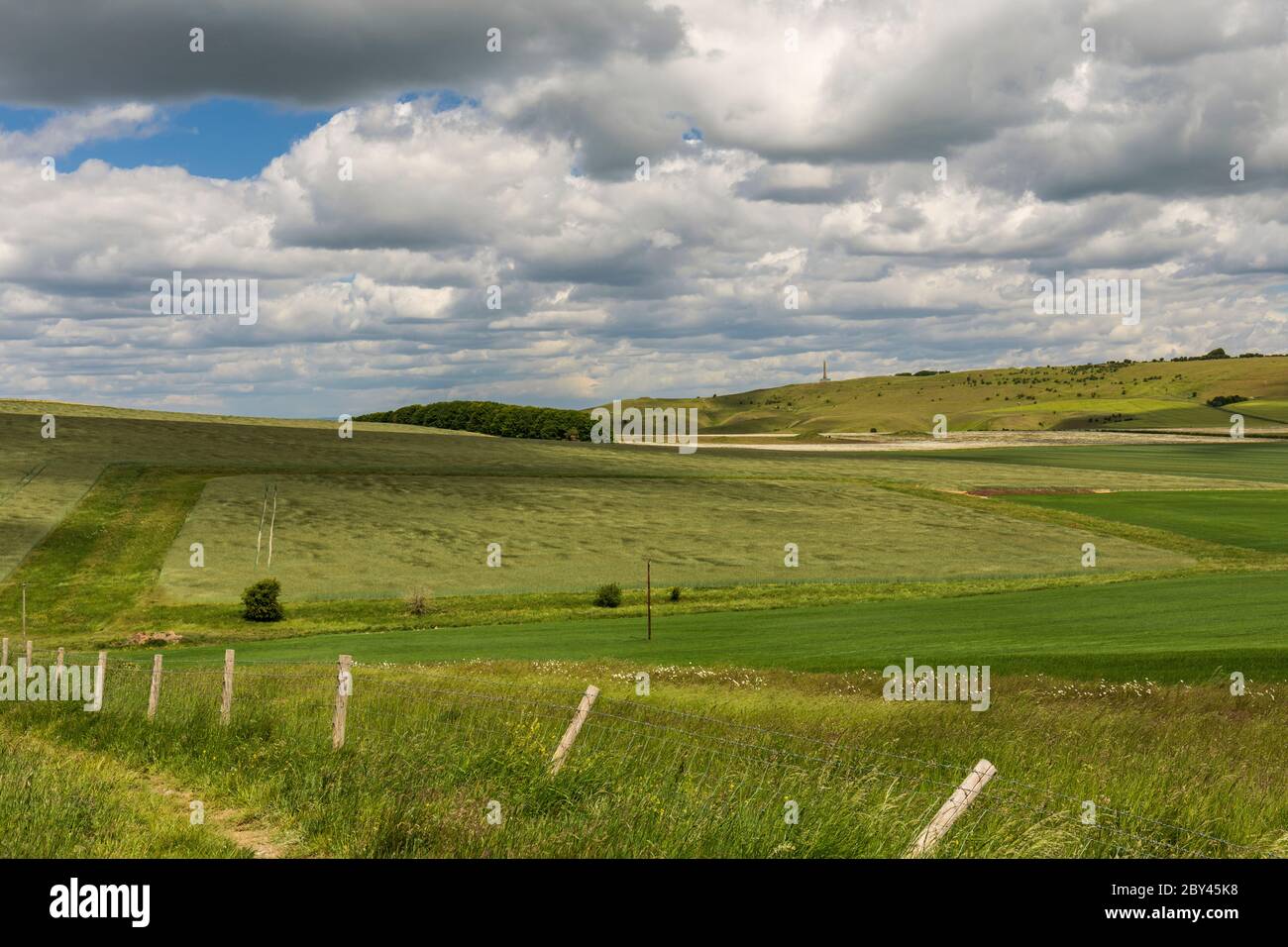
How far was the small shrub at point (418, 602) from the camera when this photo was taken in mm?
49938

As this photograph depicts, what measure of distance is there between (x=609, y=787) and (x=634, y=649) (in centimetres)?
2447

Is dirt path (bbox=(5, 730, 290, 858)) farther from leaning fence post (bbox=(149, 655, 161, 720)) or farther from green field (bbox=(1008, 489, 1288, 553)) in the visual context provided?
green field (bbox=(1008, 489, 1288, 553))

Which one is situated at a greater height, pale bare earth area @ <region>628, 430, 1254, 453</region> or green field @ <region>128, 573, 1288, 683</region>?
pale bare earth area @ <region>628, 430, 1254, 453</region>

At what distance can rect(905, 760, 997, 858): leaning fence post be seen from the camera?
8.95 meters

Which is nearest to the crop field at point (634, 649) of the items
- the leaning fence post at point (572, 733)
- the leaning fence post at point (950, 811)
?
the leaning fence post at point (572, 733)

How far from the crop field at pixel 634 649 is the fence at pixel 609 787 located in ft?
0.20

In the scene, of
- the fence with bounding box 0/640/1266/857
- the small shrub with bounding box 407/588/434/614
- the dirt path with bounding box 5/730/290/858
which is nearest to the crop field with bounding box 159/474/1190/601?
the small shrub with bounding box 407/588/434/614

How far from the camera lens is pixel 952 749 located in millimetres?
15594

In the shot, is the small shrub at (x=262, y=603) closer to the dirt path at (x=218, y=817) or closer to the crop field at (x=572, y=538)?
the crop field at (x=572, y=538)

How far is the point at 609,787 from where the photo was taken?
37.7 feet

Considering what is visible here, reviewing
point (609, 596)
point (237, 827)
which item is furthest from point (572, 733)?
point (609, 596)

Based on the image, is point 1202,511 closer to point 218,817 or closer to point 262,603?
point 262,603

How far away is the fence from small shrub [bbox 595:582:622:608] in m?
32.3
